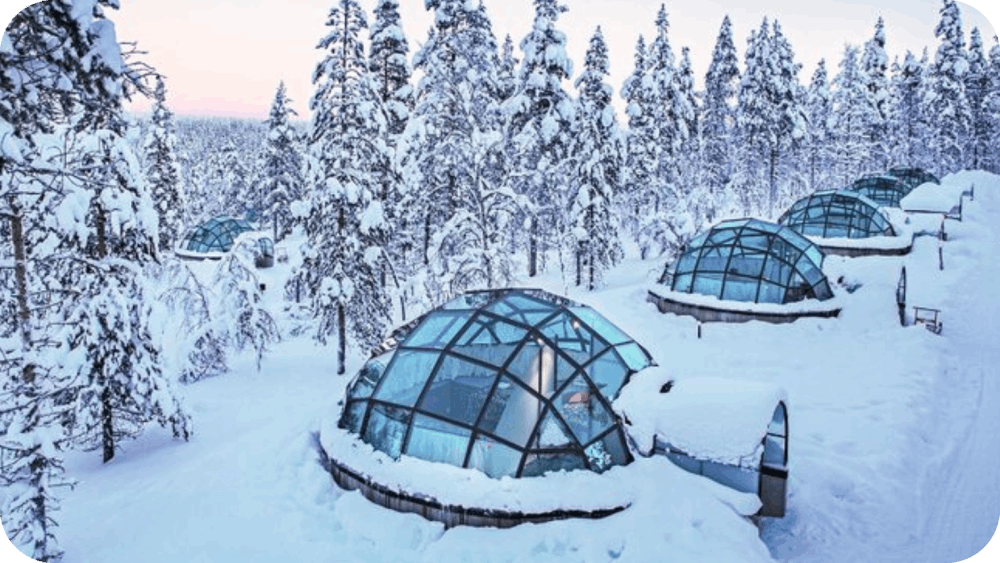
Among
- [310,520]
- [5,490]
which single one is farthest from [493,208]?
[5,490]

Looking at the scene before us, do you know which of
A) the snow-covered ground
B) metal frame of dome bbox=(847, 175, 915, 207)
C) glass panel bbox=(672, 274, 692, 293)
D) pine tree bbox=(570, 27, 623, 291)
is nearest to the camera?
the snow-covered ground

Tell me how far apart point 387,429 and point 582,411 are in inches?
134

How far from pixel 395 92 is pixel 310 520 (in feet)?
79.8

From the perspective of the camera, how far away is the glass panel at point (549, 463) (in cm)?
911

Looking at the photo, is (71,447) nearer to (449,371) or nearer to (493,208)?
(449,371)

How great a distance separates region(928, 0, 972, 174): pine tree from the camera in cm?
5016

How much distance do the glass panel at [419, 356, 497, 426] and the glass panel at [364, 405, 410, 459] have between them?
1.64 feet

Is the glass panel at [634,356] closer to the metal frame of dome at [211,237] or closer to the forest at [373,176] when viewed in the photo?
the forest at [373,176]

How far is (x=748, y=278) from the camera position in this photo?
67.5ft

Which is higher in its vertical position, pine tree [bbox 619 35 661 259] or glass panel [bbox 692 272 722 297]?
pine tree [bbox 619 35 661 259]

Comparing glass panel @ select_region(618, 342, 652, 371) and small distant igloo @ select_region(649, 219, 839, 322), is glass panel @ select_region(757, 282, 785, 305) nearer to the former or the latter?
small distant igloo @ select_region(649, 219, 839, 322)

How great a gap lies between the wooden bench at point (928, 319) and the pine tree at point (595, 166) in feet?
43.0

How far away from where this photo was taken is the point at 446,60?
23.9m

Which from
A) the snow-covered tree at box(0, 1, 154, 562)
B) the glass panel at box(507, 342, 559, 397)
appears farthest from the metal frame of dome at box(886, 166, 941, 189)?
the snow-covered tree at box(0, 1, 154, 562)
